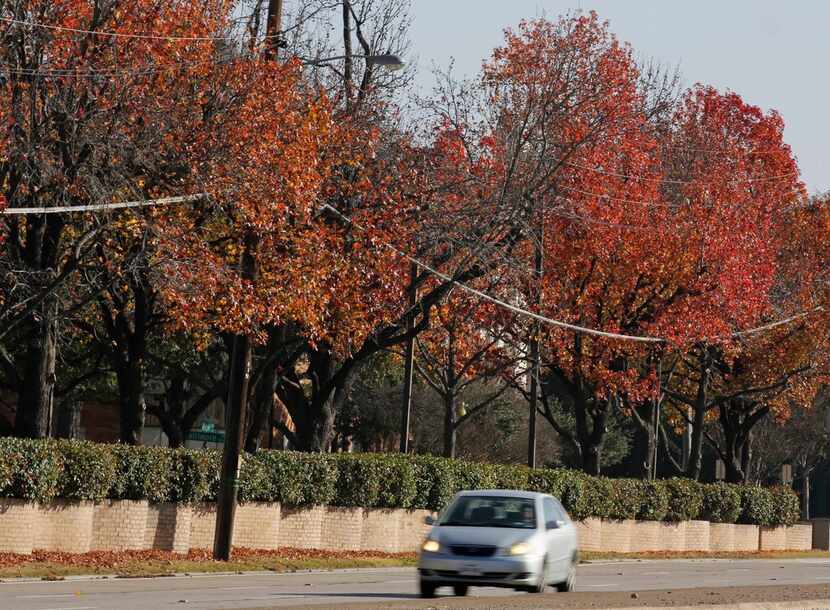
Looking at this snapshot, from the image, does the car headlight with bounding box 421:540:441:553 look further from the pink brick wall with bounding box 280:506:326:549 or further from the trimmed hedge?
the pink brick wall with bounding box 280:506:326:549

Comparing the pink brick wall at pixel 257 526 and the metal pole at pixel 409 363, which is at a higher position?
the metal pole at pixel 409 363

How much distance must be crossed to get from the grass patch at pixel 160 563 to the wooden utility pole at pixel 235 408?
0.64 m

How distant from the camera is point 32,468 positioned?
2525 centimetres

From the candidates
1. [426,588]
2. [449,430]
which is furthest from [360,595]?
[449,430]

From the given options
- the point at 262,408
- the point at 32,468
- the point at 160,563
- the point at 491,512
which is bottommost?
the point at 160,563

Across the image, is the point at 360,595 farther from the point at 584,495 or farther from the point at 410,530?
the point at 584,495

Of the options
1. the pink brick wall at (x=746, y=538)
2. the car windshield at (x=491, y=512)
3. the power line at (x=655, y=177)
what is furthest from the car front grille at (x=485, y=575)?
the pink brick wall at (x=746, y=538)

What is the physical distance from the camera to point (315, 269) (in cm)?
2811

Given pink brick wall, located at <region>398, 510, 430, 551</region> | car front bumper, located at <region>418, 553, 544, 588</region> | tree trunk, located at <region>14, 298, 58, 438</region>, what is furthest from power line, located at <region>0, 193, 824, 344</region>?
car front bumper, located at <region>418, 553, 544, 588</region>

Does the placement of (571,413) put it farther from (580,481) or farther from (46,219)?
(46,219)

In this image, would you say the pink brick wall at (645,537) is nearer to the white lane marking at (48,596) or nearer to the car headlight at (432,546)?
the car headlight at (432,546)

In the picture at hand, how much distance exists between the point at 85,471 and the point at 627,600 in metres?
11.8

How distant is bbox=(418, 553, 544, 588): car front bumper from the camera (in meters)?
19.8

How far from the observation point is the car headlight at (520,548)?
19969mm
